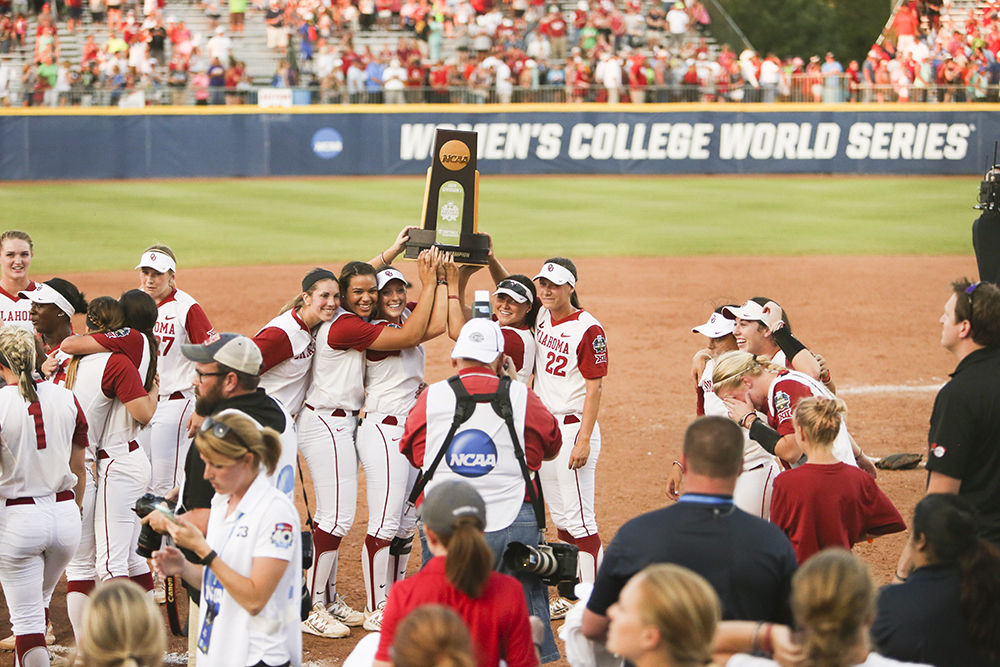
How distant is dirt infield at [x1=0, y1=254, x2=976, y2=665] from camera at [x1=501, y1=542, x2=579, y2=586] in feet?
6.07

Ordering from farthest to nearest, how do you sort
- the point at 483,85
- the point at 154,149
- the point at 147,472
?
the point at 483,85, the point at 154,149, the point at 147,472

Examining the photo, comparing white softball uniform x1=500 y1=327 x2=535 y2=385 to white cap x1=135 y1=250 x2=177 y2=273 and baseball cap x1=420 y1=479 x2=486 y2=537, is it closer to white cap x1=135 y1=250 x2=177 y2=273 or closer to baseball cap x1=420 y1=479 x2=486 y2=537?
A: white cap x1=135 y1=250 x2=177 y2=273

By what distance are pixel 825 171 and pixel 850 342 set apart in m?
13.4

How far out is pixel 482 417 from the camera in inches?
185

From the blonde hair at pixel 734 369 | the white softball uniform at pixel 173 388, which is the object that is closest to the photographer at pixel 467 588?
the blonde hair at pixel 734 369

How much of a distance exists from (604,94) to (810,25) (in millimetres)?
24958

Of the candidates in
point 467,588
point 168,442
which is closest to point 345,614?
point 168,442

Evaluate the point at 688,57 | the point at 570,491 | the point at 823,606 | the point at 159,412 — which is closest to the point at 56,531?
the point at 159,412

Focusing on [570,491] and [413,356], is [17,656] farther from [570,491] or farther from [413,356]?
[570,491]

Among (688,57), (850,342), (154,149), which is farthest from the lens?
(688,57)

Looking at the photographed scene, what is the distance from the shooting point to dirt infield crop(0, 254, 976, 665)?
855cm

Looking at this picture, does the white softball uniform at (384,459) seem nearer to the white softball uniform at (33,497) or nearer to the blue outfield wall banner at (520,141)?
the white softball uniform at (33,497)

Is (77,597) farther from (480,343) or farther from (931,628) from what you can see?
(931,628)

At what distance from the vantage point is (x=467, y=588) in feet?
11.6
